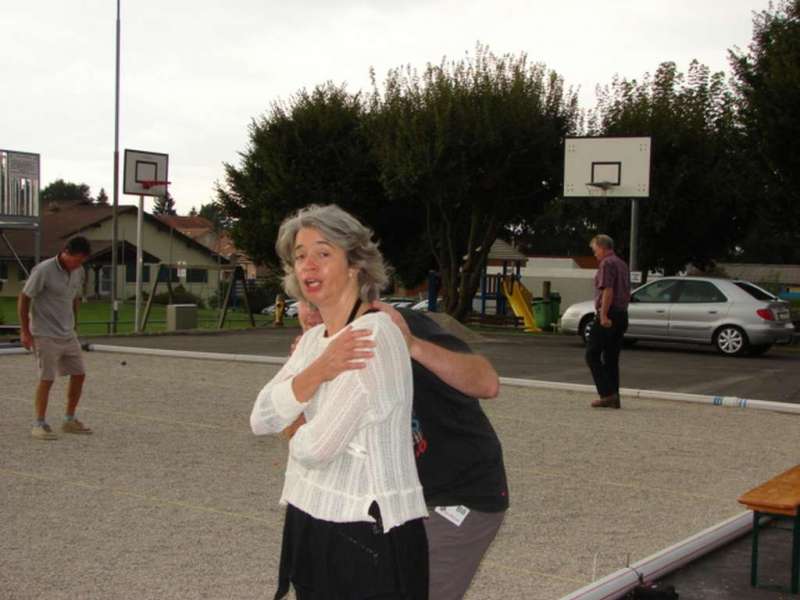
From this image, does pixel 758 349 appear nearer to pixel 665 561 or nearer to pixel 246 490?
pixel 246 490

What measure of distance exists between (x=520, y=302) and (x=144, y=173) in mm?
11514

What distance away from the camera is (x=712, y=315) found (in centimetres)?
2075

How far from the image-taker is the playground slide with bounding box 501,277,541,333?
30.3 m

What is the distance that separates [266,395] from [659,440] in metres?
8.05

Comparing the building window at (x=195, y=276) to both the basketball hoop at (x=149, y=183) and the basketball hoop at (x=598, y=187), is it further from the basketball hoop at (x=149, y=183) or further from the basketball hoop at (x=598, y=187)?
the basketball hoop at (x=598, y=187)

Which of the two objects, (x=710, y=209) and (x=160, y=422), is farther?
(x=710, y=209)

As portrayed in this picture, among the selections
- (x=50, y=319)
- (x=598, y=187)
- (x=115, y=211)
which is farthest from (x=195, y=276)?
(x=50, y=319)

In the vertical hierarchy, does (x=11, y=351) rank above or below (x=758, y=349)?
below

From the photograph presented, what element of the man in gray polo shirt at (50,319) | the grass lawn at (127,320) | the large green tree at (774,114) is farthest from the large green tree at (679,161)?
the man in gray polo shirt at (50,319)

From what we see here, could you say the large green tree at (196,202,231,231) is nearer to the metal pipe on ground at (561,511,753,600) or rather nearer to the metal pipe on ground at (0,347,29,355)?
the metal pipe on ground at (0,347,29,355)

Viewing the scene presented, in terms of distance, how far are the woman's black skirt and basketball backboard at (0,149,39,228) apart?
20766 millimetres

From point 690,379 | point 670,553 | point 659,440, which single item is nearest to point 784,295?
point 690,379

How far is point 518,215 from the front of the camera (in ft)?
106

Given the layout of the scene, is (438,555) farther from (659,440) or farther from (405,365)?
(659,440)
